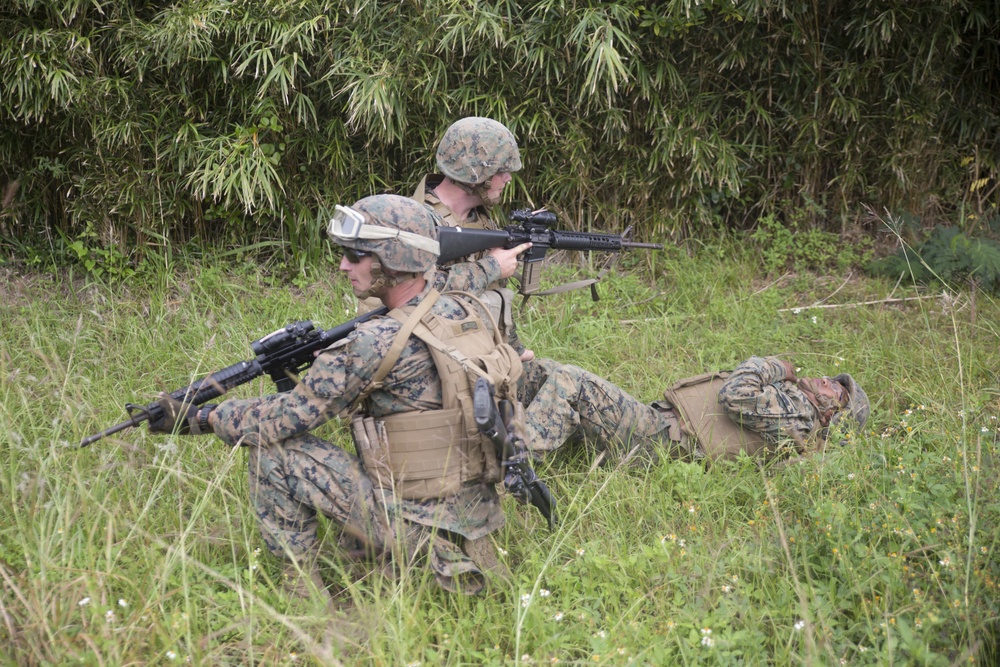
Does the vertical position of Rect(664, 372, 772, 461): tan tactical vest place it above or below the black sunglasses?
below

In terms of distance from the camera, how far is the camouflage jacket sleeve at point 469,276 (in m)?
3.66

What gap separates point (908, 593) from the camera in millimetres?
2662

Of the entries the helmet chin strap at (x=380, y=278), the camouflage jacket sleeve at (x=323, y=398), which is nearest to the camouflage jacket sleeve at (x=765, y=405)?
the camouflage jacket sleeve at (x=323, y=398)

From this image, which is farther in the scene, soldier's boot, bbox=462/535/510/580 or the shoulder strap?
soldier's boot, bbox=462/535/510/580

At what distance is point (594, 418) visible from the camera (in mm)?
3812

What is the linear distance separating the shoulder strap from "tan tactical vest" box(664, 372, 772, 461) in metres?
1.55

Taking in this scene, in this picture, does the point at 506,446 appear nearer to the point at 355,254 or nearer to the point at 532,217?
the point at 355,254

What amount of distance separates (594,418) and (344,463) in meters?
1.31

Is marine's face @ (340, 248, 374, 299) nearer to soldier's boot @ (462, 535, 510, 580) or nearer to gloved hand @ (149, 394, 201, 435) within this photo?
gloved hand @ (149, 394, 201, 435)

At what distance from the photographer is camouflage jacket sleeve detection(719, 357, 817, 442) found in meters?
3.73

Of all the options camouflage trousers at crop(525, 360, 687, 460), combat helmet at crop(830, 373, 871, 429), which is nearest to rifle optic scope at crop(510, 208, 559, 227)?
camouflage trousers at crop(525, 360, 687, 460)

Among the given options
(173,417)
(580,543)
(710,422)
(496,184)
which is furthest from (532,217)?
(173,417)

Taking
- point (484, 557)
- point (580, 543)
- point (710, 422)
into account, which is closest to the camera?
point (484, 557)

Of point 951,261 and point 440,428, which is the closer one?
point 440,428
